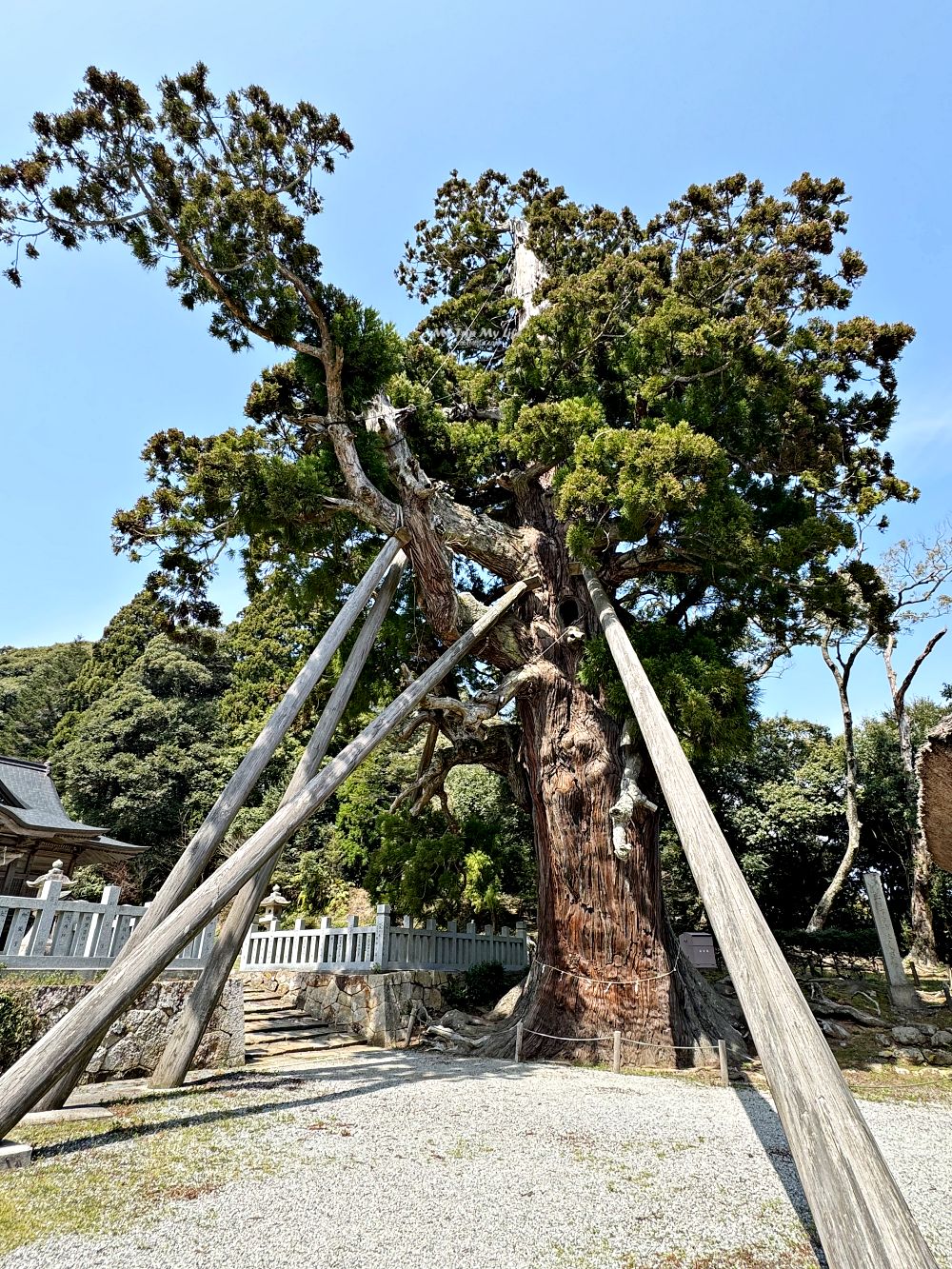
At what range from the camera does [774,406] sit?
7148 mm

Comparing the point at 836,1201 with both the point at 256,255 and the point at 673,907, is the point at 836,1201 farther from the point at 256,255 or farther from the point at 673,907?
the point at 673,907

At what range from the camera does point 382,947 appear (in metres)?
8.52

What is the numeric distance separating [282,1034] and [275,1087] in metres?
3.32

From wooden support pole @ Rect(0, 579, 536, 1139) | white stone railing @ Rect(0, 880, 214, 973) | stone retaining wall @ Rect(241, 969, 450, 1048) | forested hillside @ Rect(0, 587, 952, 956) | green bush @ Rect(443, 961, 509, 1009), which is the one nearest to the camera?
wooden support pole @ Rect(0, 579, 536, 1139)

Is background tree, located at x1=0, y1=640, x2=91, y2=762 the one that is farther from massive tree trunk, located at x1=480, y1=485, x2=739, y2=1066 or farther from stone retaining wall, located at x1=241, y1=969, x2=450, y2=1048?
massive tree trunk, located at x1=480, y1=485, x2=739, y2=1066

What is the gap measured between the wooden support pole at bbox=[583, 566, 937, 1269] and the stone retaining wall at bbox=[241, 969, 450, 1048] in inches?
209

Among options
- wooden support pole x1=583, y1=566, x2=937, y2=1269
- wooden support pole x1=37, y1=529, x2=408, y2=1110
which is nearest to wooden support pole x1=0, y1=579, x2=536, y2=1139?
wooden support pole x1=37, y1=529, x2=408, y2=1110

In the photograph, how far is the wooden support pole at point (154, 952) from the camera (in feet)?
11.4

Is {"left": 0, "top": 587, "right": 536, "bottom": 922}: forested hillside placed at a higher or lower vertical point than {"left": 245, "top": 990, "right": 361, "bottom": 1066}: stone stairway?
higher

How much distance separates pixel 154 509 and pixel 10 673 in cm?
2722

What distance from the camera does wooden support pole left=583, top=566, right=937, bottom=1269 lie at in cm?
206

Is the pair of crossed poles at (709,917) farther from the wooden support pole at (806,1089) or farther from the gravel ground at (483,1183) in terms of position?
the gravel ground at (483,1183)

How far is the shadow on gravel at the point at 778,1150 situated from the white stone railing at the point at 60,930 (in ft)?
15.7

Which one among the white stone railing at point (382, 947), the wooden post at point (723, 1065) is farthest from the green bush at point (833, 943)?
the wooden post at point (723, 1065)
